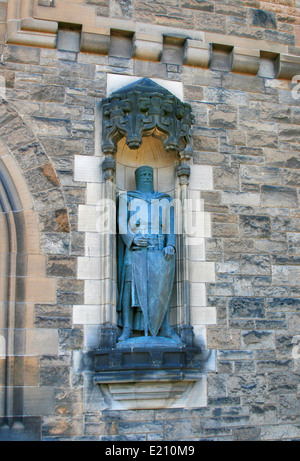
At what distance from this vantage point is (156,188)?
22.0 feet

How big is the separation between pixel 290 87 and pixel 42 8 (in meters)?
2.78

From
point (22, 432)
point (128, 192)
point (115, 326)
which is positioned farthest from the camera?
point (128, 192)

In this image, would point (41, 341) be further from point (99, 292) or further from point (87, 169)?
point (87, 169)

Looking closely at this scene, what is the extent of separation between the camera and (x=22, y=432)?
559 cm

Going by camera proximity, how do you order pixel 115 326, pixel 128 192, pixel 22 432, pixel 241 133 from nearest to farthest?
pixel 22 432
pixel 115 326
pixel 128 192
pixel 241 133

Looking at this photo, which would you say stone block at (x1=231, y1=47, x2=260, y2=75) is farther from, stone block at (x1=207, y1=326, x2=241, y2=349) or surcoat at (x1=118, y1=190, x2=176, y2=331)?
stone block at (x1=207, y1=326, x2=241, y2=349)

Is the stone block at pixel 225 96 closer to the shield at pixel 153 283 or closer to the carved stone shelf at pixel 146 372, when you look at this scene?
the shield at pixel 153 283

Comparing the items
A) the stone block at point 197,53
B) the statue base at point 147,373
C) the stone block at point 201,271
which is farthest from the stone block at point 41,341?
the stone block at point 197,53

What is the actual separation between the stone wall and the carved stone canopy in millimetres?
198

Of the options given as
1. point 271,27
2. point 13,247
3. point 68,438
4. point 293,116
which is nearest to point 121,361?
point 68,438

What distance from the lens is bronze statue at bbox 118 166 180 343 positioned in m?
6.06

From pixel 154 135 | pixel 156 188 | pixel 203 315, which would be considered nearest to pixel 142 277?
pixel 203 315

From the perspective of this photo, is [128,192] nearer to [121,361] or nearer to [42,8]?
[121,361]

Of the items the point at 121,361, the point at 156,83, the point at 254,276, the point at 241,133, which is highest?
the point at 156,83
